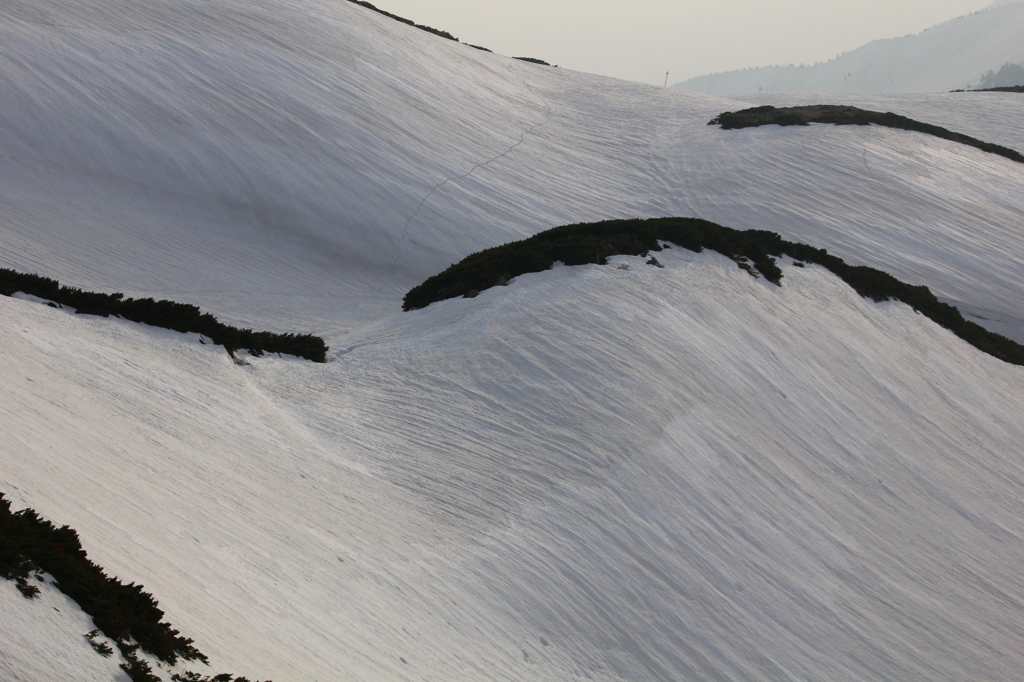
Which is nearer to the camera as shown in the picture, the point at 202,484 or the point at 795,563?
the point at 202,484

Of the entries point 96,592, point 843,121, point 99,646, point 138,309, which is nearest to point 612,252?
point 138,309

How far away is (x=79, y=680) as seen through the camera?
4.82 meters

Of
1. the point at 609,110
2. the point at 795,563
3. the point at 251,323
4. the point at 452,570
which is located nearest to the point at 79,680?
the point at 452,570

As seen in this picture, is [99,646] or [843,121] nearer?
[99,646]

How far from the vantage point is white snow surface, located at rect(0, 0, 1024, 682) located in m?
7.61

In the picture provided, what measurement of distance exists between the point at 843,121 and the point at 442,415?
28.0 m

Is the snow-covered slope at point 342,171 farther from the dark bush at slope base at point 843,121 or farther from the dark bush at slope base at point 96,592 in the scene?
the dark bush at slope base at point 96,592

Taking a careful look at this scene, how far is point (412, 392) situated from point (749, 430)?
17.1 ft

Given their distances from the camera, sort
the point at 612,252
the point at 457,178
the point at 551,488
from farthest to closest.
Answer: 1. the point at 457,178
2. the point at 612,252
3. the point at 551,488

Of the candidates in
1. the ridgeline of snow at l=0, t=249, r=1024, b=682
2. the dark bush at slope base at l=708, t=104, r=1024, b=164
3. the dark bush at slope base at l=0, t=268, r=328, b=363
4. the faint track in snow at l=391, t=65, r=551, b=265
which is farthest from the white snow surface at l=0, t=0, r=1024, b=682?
the dark bush at slope base at l=708, t=104, r=1024, b=164

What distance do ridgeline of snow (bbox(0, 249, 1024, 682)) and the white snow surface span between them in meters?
0.04

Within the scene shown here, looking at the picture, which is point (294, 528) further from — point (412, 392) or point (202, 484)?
point (412, 392)

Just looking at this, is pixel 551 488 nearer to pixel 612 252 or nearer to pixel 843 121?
pixel 612 252

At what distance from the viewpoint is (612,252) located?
1586 centimetres
